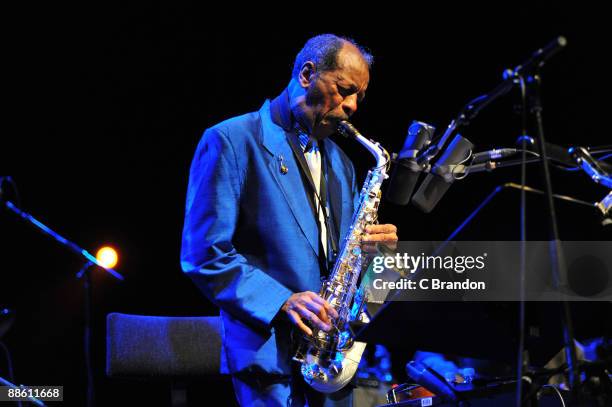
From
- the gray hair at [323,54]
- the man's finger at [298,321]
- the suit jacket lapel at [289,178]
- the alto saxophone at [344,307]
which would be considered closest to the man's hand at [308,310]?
the man's finger at [298,321]

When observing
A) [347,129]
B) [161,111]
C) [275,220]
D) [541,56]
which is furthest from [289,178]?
[161,111]

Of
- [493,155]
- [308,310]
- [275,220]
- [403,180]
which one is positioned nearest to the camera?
Result: [493,155]

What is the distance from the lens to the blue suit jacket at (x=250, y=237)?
2.44 m

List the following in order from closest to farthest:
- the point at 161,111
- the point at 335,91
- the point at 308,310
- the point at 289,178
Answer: the point at 308,310
the point at 289,178
the point at 335,91
the point at 161,111

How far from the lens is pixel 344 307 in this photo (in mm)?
2818

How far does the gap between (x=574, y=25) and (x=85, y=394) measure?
4.09 metres

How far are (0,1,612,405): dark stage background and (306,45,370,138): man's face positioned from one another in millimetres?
2065

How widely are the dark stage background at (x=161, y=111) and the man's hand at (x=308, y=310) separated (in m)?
2.54

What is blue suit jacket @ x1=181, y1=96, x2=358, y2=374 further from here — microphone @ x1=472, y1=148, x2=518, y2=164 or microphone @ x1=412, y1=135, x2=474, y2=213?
microphone @ x1=472, y1=148, x2=518, y2=164

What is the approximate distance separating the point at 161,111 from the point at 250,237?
8.36ft

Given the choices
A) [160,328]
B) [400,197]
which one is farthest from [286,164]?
[160,328]

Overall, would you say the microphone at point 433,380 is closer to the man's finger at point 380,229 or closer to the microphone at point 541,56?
the man's finger at point 380,229

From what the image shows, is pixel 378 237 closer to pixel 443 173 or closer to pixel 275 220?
pixel 275 220

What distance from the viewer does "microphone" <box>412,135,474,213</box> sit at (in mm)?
2160
